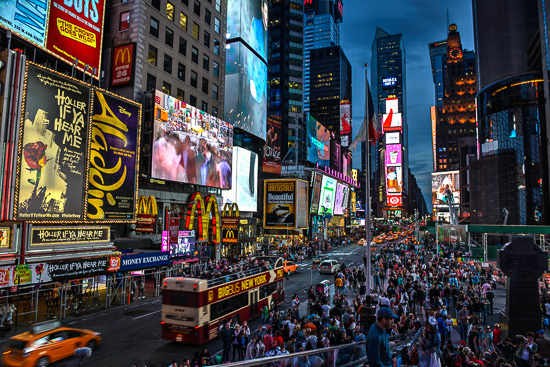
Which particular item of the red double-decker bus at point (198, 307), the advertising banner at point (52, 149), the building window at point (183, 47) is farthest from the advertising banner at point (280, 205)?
the red double-decker bus at point (198, 307)

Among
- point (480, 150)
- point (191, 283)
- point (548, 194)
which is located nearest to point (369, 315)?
point (191, 283)

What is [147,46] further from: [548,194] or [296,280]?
[548,194]

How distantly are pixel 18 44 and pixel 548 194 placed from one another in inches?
3022

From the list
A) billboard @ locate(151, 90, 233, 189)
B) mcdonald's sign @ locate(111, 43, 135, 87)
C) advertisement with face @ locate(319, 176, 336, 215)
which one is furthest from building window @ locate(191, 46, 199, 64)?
advertisement with face @ locate(319, 176, 336, 215)

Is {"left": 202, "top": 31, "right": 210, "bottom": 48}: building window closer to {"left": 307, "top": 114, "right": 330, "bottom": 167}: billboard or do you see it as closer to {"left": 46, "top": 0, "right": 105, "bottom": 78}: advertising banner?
{"left": 46, "top": 0, "right": 105, "bottom": 78}: advertising banner

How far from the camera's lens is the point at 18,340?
1342 cm

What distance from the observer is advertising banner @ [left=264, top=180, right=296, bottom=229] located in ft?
184

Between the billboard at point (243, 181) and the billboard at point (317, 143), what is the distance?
39.3m

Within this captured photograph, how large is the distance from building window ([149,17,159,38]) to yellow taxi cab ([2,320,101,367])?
30.2 m

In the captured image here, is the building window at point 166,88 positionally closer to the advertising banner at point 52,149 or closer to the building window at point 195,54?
the building window at point 195,54

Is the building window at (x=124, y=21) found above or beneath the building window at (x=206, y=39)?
beneath

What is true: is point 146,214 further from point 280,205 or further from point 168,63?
point 280,205

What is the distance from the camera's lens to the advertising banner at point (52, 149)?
71.2 ft

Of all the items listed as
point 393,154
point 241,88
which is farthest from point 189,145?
point 393,154
